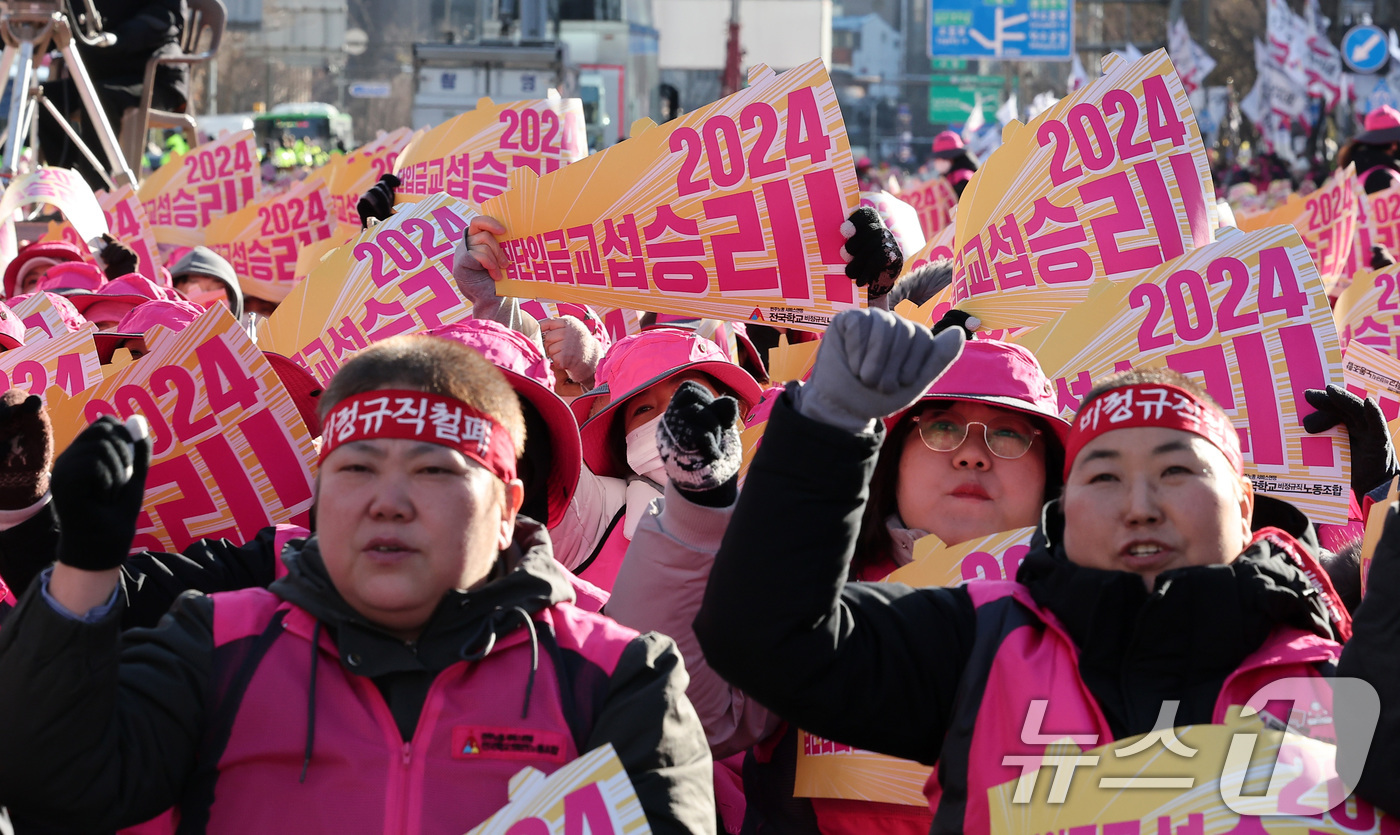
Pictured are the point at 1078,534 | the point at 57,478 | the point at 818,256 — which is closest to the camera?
the point at 57,478

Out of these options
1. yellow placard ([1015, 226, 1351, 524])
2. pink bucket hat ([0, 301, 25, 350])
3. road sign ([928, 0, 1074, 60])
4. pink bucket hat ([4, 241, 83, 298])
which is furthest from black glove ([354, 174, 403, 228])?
road sign ([928, 0, 1074, 60])

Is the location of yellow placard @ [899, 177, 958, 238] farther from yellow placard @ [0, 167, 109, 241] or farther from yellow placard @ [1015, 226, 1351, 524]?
yellow placard @ [1015, 226, 1351, 524]

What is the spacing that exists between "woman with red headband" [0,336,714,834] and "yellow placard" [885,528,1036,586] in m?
0.75

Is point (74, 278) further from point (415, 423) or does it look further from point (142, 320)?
point (415, 423)

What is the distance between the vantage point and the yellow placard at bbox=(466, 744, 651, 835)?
78.5 inches

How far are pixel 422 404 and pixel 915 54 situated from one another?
89967 mm

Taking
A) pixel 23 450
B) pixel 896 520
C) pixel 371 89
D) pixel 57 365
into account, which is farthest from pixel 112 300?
pixel 371 89

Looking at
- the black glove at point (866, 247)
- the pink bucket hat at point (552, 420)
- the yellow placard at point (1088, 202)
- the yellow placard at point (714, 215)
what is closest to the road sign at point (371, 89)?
the yellow placard at point (1088, 202)

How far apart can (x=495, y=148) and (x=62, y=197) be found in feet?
7.18

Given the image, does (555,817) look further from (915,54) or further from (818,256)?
(915,54)

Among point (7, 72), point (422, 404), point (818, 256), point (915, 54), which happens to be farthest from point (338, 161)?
point (915, 54)

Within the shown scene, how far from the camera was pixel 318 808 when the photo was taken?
7.07 feet

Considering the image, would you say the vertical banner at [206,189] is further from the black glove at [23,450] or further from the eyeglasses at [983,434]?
the eyeglasses at [983,434]

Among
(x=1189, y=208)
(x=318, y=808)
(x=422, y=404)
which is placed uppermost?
(x=1189, y=208)
